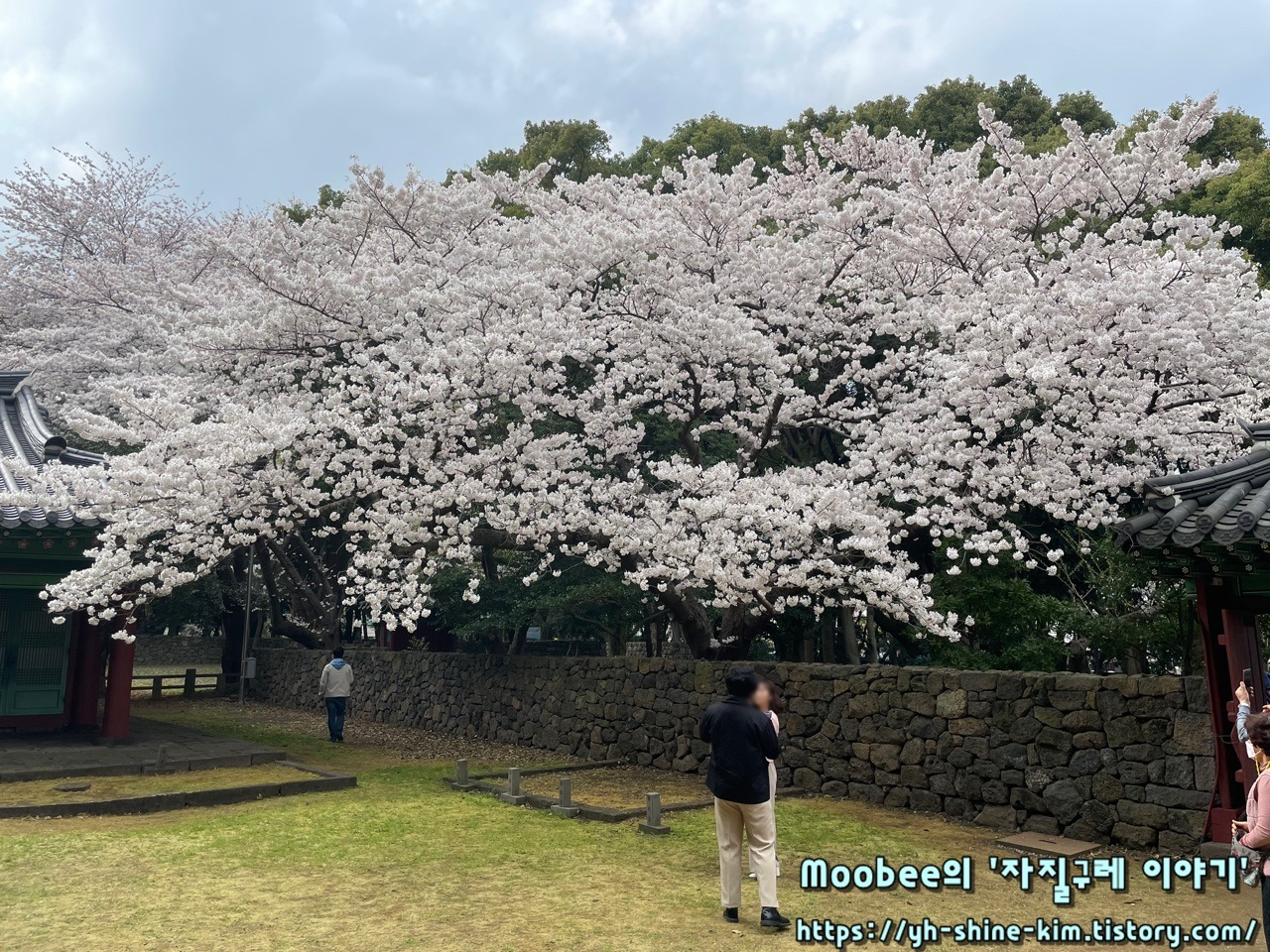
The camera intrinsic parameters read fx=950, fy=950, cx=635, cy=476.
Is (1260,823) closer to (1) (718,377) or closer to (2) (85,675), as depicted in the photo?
(1) (718,377)

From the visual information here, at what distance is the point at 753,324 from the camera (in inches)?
531

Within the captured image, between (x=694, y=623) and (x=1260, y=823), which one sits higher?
(x=694, y=623)

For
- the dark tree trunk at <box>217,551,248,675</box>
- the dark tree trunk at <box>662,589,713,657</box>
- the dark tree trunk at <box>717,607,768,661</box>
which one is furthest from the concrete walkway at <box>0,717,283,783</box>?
the dark tree trunk at <box>217,551,248,675</box>

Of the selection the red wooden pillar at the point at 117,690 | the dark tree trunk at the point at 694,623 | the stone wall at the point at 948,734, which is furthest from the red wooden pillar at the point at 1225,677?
the red wooden pillar at the point at 117,690

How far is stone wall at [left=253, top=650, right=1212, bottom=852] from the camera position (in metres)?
9.20

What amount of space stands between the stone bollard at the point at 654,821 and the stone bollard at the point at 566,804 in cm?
111

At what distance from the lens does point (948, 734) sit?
11031 mm

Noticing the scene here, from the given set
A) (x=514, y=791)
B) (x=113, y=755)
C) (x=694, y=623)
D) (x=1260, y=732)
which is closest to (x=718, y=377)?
(x=694, y=623)

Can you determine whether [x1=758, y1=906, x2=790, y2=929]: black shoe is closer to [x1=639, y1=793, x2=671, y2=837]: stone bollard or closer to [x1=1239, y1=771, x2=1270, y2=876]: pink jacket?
[x1=1239, y1=771, x2=1270, y2=876]: pink jacket

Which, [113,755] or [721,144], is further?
[721,144]

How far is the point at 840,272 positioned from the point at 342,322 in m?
7.52

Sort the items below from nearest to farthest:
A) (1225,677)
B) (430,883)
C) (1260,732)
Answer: (1260,732), (430,883), (1225,677)

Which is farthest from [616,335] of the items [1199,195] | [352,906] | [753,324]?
[1199,195]

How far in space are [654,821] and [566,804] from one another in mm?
1350
